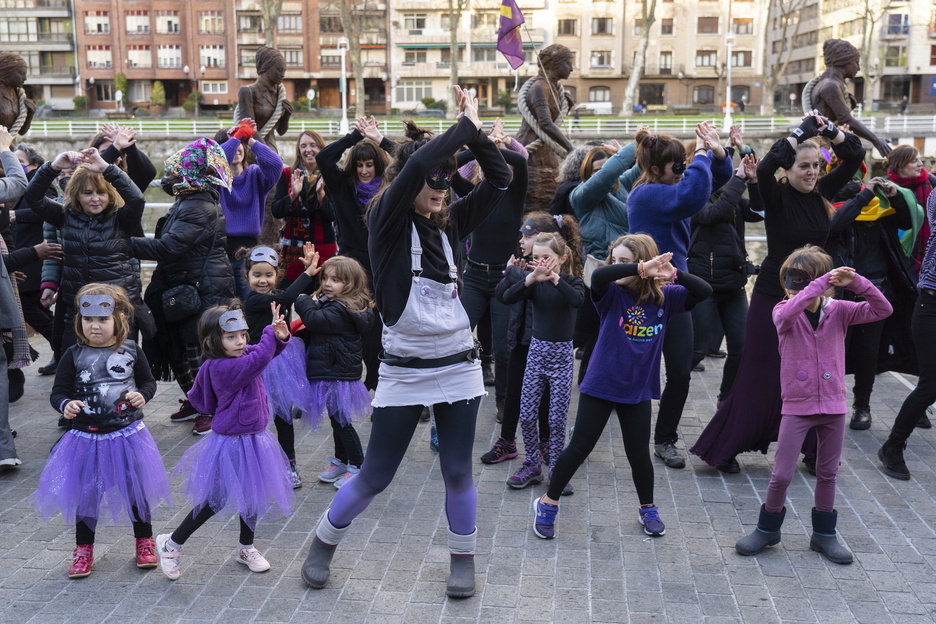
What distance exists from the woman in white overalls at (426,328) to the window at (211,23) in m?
65.3

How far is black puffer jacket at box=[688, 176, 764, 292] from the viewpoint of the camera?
21.9 ft

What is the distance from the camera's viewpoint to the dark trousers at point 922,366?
5805 millimetres

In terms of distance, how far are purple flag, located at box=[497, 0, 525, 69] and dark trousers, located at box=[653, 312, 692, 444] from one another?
2865mm

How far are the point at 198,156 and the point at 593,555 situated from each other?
359cm

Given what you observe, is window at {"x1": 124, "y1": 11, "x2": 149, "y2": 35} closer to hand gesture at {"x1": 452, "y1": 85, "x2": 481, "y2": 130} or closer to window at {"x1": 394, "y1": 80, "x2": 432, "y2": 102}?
window at {"x1": 394, "y1": 80, "x2": 432, "y2": 102}

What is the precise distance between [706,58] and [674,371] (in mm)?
61421

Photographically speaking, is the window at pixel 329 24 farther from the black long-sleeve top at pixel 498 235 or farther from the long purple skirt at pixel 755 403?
the long purple skirt at pixel 755 403

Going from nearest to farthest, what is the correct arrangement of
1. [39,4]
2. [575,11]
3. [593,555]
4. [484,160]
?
[484,160] → [593,555] → [575,11] → [39,4]

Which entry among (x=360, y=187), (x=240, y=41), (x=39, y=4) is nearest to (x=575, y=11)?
(x=240, y=41)

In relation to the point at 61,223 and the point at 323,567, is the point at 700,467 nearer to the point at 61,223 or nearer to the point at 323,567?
the point at 323,567

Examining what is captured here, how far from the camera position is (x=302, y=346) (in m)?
5.77

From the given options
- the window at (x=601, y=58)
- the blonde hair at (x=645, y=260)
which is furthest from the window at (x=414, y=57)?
the blonde hair at (x=645, y=260)

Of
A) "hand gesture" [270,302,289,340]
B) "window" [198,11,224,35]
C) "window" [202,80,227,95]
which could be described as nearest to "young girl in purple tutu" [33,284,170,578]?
"hand gesture" [270,302,289,340]

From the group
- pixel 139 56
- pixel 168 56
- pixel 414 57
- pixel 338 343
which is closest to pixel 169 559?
pixel 338 343
